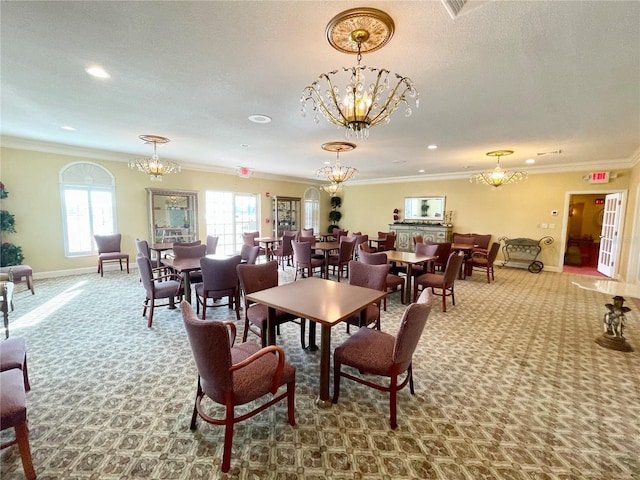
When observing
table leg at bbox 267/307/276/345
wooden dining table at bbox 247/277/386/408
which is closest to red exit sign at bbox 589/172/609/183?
wooden dining table at bbox 247/277/386/408

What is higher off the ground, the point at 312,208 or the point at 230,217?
the point at 312,208

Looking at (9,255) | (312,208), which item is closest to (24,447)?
(9,255)

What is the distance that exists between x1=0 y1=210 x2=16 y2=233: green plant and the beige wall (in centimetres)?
27

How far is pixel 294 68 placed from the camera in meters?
2.42

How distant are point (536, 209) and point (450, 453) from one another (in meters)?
7.89

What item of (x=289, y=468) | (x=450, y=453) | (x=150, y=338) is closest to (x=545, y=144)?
(x=450, y=453)

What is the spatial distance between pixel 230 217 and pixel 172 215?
67.2 inches

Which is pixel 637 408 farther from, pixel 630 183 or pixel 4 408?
pixel 630 183

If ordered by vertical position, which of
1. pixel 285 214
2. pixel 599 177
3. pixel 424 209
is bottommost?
pixel 285 214

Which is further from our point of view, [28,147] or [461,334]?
[28,147]

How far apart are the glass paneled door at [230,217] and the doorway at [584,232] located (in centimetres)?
984

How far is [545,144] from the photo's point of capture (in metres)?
4.83

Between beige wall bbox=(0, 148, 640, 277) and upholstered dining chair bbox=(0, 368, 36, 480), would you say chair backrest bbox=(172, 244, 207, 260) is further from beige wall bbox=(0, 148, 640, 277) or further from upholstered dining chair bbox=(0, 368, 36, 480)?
beige wall bbox=(0, 148, 640, 277)

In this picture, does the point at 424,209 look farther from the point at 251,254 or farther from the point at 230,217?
the point at 251,254
